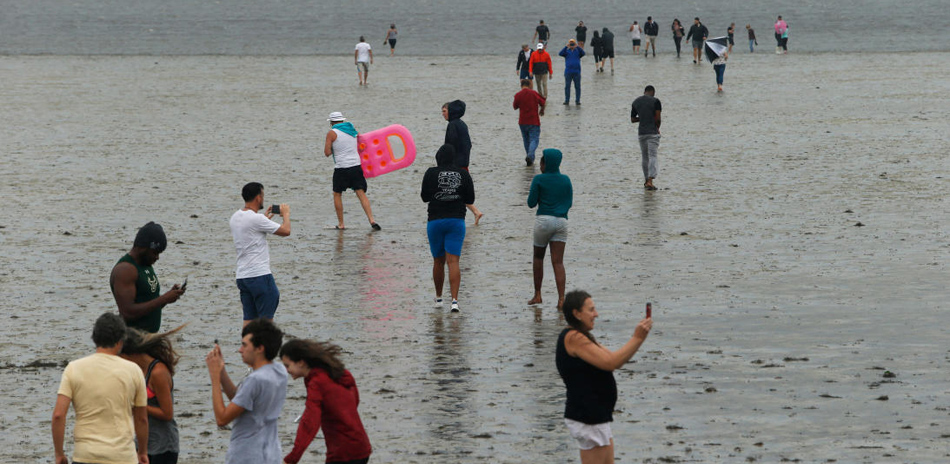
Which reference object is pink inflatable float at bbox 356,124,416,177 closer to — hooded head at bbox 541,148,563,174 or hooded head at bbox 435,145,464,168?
hooded head at bbox 435,145,464,168

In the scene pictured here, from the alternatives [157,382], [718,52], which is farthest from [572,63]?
[157,382]

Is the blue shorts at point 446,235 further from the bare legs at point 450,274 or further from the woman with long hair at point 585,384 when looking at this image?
the woman with long hair at point 585,384

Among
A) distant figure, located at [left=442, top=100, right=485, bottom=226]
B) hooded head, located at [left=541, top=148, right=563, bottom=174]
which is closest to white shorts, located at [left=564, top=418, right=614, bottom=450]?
hooded head, located at [left=541, top=148, right=563, bottom=174]

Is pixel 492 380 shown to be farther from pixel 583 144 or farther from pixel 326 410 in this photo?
pixel 583 144

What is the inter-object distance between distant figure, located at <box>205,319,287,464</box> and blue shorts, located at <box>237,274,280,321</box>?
12.9 feet

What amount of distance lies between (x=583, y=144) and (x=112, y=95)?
1630 cm

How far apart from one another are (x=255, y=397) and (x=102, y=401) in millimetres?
762

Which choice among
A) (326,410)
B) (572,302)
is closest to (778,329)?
(572,302)

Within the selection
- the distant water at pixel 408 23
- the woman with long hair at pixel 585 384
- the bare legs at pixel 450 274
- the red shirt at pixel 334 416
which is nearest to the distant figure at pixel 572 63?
the bare legs at pixel 450 274

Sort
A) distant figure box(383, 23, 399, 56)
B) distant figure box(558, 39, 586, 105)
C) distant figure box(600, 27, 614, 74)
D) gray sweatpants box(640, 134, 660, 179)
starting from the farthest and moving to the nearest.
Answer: distant figure box(383, 23, 399, 56) → distant figure box(600, 27, 614, 74) → distant figure box(558, 39, 586, 105) → gray sweatpants box(640, 134, 660, 179)

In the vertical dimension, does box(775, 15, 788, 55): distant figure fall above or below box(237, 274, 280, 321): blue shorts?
above

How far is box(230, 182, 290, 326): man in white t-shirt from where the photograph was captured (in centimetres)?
1016

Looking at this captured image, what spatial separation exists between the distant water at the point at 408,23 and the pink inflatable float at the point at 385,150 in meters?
36.8

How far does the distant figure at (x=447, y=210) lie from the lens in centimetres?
1202
